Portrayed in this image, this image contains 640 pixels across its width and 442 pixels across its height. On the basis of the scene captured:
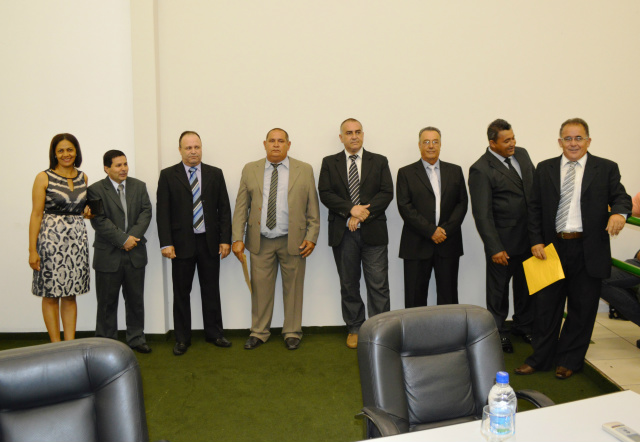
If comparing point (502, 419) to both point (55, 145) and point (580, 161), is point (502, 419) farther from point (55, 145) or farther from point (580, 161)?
point (55, 145)

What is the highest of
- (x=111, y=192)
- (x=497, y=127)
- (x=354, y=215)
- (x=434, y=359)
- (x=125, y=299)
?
(x=497, y=127)

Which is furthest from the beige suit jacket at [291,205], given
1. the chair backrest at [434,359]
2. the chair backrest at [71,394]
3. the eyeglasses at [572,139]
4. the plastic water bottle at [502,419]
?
the plastic water bottle at [502,419]

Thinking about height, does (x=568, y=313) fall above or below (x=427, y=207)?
below

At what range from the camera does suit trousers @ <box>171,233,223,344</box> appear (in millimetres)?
4602

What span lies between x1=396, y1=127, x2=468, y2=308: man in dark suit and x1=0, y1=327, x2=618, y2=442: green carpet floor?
84 centimetres

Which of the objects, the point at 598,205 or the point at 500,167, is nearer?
the point at 598,205

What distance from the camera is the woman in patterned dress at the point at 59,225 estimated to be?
163 inches

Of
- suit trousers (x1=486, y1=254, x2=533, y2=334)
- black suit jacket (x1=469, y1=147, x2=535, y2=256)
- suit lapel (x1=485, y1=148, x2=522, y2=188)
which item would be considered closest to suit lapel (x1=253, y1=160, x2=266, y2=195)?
black suit jacket (x1=469, y1=147, x2=535, y2=256)

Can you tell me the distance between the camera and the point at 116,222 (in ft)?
14.6

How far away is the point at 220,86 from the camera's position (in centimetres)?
476

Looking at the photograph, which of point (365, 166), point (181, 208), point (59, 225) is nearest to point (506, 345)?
point (365, 166)

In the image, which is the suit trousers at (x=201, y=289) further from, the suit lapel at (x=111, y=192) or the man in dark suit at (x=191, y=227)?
the suit lapel at (x=111, y=192)

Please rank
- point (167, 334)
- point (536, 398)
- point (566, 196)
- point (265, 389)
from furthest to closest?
point (167, 334)
point (265, 389)
point (566, 196)
point (536, 398)

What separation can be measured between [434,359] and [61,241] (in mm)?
3237
